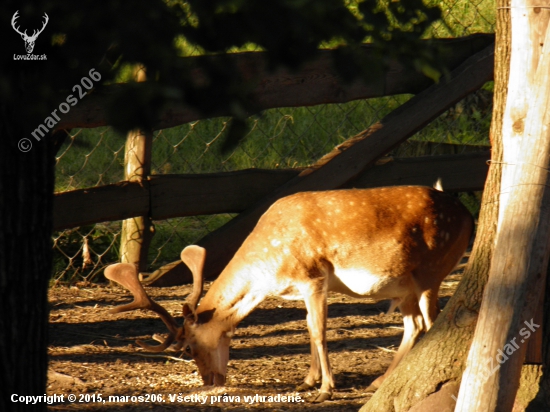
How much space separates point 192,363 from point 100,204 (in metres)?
1.36

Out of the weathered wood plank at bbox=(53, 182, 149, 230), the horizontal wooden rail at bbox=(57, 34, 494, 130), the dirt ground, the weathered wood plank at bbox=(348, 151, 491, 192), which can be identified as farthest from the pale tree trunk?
the weathered wood plank at bbox=(53, 182, 149, 230)

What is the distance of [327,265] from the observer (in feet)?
14.2

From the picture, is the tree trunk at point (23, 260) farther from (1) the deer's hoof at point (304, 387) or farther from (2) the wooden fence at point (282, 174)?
(2) the wooden fence at point (282, 174)

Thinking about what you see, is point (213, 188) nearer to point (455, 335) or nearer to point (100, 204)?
Answer: point (100, 204)

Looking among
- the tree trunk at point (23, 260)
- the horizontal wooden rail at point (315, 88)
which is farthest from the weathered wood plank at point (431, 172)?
the tree trunk at point (23, 260)

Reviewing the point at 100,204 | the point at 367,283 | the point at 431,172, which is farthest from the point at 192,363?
the point at 431,172

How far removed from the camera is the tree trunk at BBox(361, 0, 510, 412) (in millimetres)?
3234

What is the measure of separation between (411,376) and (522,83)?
Answer: 1.30 metres

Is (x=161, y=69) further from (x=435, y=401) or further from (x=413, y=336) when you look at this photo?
(x=413, y=336)

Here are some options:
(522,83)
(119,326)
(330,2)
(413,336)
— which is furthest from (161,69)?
(119,326)

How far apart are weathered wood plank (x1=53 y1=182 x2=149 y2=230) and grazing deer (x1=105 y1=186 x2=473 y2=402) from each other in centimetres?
107

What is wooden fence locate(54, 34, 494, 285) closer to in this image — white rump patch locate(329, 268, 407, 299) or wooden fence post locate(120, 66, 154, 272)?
wooden fence post locate(120, 66, 154, 272)

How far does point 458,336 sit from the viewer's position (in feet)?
10.8

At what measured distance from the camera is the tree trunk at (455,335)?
3.23m
